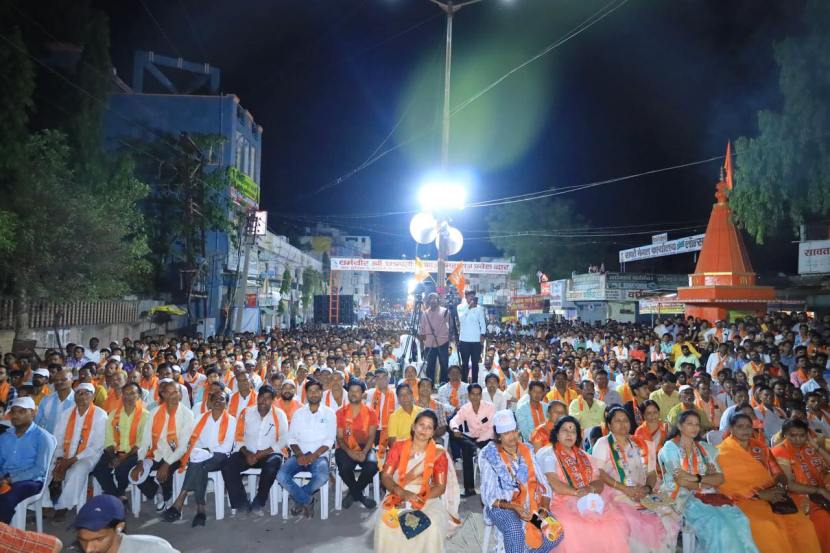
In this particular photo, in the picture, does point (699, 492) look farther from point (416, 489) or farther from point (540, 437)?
point (416, 489)

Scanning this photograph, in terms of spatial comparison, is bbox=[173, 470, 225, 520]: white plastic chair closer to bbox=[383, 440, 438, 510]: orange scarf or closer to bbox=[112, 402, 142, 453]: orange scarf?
bbox=[112, 402, 142, 453]: orange scarf

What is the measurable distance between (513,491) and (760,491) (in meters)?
2.13

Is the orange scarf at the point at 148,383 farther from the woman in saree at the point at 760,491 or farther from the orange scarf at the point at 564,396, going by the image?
the woman in saree at the point at 760,491

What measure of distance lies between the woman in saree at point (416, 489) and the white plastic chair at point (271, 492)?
1.78 metres

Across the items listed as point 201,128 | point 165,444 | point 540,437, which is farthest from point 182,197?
point 540,437

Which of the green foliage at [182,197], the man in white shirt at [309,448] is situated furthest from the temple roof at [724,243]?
the green foliage at [182,197]

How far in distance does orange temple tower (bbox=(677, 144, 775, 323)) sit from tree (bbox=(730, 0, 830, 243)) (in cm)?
50

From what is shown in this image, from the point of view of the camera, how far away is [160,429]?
596cm

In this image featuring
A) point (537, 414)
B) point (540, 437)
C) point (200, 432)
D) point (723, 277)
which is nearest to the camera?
point (540, 437)

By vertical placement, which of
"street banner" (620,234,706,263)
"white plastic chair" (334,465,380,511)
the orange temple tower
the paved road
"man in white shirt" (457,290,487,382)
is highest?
"street banner" (620,234,706,263)

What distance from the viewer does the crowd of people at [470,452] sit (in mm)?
4418

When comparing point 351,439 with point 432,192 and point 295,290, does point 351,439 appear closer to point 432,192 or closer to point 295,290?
point 432,192

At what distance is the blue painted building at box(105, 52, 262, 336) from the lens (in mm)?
24312

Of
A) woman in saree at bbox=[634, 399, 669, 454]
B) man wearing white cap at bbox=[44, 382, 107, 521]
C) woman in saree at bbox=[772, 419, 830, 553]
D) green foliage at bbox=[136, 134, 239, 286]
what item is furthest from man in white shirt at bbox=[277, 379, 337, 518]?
green foliage at bbox=[136, 134, 239, 286]
